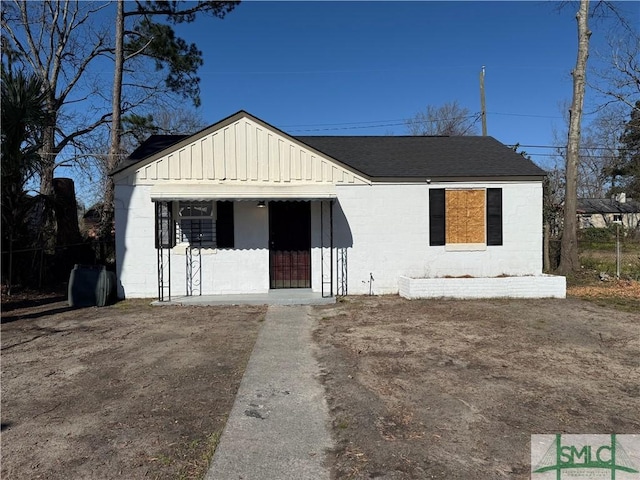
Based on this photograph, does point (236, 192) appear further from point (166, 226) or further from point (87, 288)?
point (87, 288)

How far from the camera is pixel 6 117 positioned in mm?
9016

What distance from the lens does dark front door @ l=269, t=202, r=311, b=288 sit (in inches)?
395

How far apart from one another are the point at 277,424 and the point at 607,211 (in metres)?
48.8

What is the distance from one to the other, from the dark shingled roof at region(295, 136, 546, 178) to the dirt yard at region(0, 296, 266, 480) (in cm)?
530

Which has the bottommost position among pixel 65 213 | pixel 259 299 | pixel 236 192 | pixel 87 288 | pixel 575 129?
pixel 259 299

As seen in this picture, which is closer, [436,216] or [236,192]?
[236,192]

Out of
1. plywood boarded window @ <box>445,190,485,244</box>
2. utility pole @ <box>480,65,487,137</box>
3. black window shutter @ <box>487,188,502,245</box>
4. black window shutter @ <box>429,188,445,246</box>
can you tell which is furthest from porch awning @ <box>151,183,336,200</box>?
utility pole @ <box>480,65,487,137</box>

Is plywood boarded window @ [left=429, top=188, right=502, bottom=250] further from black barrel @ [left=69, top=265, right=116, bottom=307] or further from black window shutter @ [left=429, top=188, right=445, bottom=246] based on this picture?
black barrel @ [left=69, top=265, right=116, bottom=307]

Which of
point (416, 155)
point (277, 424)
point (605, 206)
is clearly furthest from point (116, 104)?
point (605, 206)

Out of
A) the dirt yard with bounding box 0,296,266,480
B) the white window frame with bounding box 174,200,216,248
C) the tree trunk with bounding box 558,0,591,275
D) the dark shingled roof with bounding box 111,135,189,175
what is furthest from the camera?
the tree trunk with bounding box 558,0,591,275

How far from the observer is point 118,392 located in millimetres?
4215

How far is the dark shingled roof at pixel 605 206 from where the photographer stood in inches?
1651

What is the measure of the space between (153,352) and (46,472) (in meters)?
2.82

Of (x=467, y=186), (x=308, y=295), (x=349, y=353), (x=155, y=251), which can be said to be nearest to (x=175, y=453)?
(x=349, y=353)
